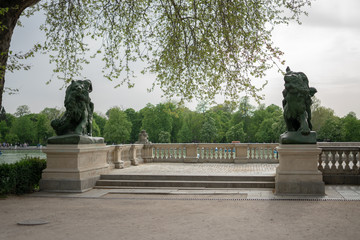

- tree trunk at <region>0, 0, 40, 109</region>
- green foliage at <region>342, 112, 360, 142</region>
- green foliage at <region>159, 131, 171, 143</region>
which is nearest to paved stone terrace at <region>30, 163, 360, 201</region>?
tree trunk at <region>0, 0, 40, 109</region>

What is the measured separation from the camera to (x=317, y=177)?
36.8 feet

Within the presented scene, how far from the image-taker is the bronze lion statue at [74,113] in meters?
12.5

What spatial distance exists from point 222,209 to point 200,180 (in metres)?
3.93

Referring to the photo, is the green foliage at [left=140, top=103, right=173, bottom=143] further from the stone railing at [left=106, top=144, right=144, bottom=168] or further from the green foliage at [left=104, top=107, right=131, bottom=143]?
the stone railing at [left=106, top=144, right=144, bottom=168]

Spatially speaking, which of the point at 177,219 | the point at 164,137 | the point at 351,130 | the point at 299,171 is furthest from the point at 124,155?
the point at 351,130

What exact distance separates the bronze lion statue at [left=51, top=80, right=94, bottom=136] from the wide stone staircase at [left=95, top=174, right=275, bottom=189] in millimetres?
1955

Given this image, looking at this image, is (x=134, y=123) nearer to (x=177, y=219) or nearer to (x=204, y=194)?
(x=204, y=194)

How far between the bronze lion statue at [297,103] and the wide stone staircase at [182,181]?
6.67 feet

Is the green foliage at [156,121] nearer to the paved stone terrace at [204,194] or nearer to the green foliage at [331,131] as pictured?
the green foliage at [331,131]

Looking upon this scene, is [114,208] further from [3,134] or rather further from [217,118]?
[3,134]

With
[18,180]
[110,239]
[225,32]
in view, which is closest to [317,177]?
[225,32]

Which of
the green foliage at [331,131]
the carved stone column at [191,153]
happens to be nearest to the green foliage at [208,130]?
the green foliage at [331,131]

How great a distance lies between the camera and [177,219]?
322 inches

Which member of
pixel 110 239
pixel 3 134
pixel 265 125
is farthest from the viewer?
pixel 3 134
